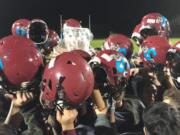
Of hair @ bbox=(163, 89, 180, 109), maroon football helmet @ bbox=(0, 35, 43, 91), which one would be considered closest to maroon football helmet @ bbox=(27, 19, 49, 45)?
maroon football helmet @ bbox=(0, 35, 43, 91)

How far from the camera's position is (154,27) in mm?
4277

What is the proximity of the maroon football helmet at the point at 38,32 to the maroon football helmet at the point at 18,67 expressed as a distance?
114 cm

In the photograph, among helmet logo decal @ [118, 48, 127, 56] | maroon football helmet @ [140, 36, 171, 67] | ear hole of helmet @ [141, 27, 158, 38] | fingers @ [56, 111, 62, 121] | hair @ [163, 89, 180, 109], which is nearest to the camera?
fingers @ [56, 111, 62, 121]

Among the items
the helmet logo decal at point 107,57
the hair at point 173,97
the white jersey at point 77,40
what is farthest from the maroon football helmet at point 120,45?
the hair at point 173,97

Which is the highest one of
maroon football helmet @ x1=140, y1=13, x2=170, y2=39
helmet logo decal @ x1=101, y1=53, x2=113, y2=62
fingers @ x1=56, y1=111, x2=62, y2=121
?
helmet logo decal @ x1=101, y1=53, x2=113, y2=62

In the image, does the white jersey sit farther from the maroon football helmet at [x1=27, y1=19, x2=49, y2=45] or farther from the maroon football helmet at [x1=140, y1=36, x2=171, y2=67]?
the maroon football helmet at [x1=140, y1=36, x2=171, y2=67]

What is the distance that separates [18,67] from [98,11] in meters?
9.00

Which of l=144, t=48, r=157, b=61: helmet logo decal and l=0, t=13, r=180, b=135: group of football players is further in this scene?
l=144, t=48, r=157, b=61: helmet logo decal

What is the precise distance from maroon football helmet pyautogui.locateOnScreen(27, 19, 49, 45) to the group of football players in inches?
33.6

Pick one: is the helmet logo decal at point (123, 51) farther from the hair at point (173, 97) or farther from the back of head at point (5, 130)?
the back of head at point (5, 130)

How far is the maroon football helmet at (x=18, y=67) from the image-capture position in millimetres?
2518

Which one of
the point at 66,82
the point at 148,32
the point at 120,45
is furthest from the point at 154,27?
the point at 66,82

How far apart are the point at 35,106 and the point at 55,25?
26.5ft

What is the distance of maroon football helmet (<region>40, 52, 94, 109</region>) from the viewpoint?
2.27 meters
